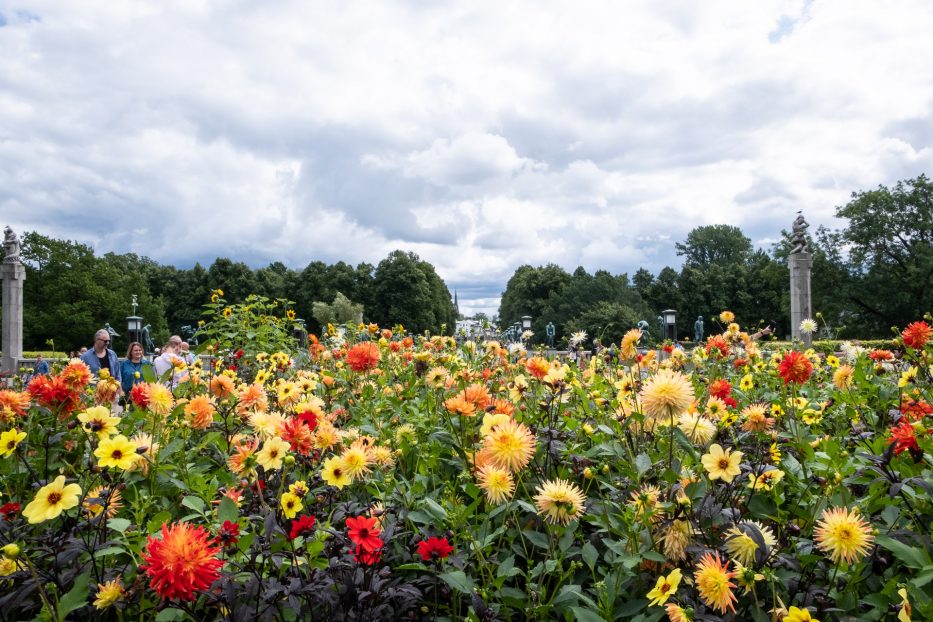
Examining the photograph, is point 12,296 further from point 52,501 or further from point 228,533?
point 228,533

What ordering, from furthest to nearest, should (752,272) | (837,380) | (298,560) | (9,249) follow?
1. (752,272)
2. (9,249)
3. (837,380)
4. (298,560)

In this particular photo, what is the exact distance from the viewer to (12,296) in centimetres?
2053

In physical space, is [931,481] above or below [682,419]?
below

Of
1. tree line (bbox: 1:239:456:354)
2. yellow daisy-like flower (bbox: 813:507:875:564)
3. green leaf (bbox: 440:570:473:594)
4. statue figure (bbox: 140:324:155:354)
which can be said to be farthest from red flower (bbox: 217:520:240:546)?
tree line (bbox: 1:239:456:354)

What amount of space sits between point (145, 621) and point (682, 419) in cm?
156

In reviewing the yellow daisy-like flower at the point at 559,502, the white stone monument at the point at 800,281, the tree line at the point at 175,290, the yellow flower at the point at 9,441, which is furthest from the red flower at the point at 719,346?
the tree line at the point at 175,290

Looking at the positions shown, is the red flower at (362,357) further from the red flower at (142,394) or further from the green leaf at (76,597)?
the green leaf at (76,597)

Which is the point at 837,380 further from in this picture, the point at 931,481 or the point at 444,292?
the point at 444,292

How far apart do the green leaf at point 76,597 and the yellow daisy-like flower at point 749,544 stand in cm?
149

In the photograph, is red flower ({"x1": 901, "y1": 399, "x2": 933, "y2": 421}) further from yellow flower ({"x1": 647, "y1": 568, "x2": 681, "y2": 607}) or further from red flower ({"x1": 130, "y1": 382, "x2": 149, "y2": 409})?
red flower ({"x1": 130, "y1": 382, "x2": 149, "y2": 409})

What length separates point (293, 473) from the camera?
2.02 m

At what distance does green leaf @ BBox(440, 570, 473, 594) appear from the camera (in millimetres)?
1384

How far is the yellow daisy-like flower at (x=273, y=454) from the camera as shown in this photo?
62.0 inches

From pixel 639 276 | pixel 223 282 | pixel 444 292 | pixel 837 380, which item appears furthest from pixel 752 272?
pixel 837 380
